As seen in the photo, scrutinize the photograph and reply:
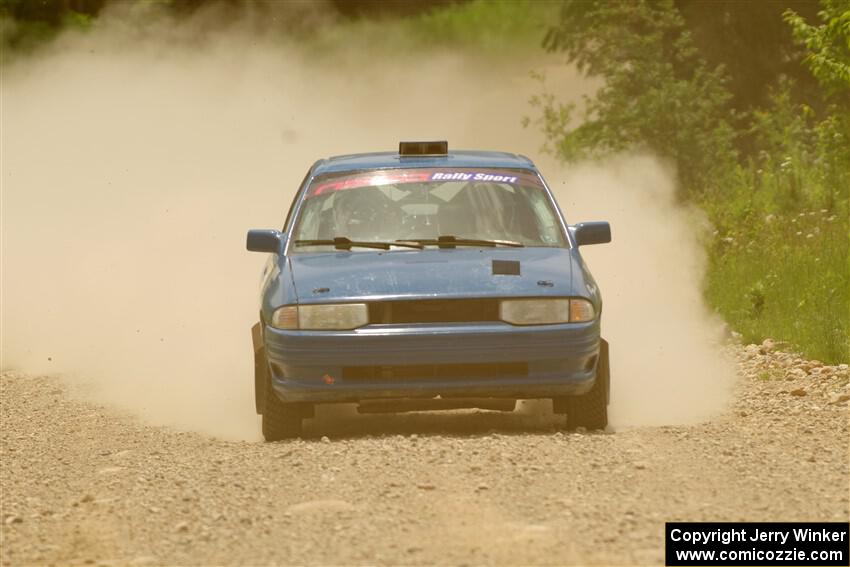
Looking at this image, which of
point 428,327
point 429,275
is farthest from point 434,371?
point 429,275

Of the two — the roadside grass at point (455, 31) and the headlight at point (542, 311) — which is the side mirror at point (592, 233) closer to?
the headlight at point (542, 311)

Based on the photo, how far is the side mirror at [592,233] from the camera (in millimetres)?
11102

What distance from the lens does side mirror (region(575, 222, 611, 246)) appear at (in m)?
11.1

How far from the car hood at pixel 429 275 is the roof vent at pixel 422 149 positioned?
54.4 inches

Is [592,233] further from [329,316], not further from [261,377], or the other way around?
[261,377]

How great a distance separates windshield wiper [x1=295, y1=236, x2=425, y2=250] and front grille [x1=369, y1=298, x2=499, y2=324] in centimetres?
88

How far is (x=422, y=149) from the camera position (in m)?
12.1

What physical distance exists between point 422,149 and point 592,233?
1.47m

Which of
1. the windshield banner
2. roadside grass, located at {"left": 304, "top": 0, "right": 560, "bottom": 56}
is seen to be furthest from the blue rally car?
roadside grass, located at {"left": 304, "top": 0, "right": 560, "bottom": 56}

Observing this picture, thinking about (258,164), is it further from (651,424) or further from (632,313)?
(651,424)

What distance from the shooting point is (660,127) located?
76.1ft

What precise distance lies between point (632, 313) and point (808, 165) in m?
5.80

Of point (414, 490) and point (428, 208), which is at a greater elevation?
point (428, 208)

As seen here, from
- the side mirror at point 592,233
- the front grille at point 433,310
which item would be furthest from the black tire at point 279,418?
the side mirror at point 592,233
